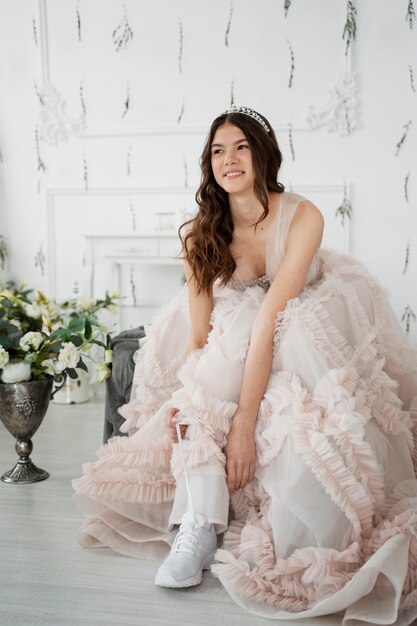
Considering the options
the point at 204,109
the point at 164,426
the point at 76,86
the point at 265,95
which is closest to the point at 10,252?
the point at 76,86

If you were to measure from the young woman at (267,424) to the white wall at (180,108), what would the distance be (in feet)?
6.91

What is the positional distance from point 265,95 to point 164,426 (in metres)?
2.90

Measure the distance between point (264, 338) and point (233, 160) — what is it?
532mm

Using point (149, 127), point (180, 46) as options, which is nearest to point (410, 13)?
point (180, 46)

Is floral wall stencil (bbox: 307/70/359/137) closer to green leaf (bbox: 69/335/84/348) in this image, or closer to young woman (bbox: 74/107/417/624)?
young woman (bbox: 74/107/417/624)

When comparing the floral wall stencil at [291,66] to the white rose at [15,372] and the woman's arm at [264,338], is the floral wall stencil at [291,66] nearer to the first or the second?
the woman's arm at [264,338]

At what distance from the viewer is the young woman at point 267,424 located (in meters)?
1.53

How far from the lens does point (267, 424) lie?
67.6 inches

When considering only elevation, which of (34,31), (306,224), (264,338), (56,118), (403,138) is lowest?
(264,338)

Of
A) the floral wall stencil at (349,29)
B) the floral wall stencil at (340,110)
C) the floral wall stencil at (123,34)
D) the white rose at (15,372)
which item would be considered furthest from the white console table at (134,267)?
the white rose at (15,372)

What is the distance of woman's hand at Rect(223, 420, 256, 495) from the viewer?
1672 mm

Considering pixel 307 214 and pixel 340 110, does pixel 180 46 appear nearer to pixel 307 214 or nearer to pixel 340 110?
pixel 340 110

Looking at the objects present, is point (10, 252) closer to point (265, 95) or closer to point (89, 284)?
point (89, 284)

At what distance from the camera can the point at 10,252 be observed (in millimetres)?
4660
